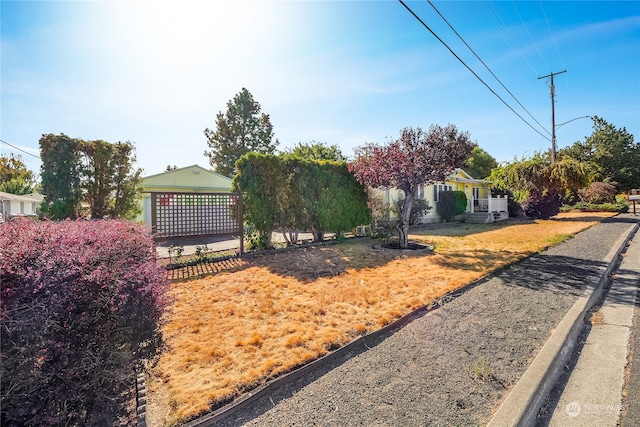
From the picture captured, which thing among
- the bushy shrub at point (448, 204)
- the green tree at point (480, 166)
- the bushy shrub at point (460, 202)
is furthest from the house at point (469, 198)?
the green tree at point (480, 166)

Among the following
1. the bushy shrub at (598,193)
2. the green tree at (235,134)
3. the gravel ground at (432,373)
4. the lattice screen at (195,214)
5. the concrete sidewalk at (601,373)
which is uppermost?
the green tree at (235,134)

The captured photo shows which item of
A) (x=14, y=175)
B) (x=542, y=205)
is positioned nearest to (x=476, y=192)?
(x=542, y=205)

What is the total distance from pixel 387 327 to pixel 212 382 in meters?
2.14

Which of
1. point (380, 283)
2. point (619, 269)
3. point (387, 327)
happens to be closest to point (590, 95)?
point (619, 269)

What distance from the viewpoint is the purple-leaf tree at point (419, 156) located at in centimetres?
877

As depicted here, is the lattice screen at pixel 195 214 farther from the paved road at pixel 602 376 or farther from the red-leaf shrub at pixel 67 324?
the paved road at pixel 602 376

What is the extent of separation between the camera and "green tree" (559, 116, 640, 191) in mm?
36719

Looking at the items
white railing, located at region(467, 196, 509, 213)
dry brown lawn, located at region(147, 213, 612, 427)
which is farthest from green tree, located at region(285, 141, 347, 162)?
dry brown lawn, located at region(147, 213, 612, 427)

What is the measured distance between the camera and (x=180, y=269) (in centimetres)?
734

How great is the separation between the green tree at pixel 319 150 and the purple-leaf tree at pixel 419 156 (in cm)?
2257

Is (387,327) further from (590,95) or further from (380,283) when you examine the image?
(590,95)

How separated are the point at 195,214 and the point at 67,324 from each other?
23.6ft

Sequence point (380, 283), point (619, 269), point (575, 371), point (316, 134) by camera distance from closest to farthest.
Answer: point (575, 371) → point (380, 283) → point (619, 269) → point (316, 134)

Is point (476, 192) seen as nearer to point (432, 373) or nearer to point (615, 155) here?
point (432, 373)
